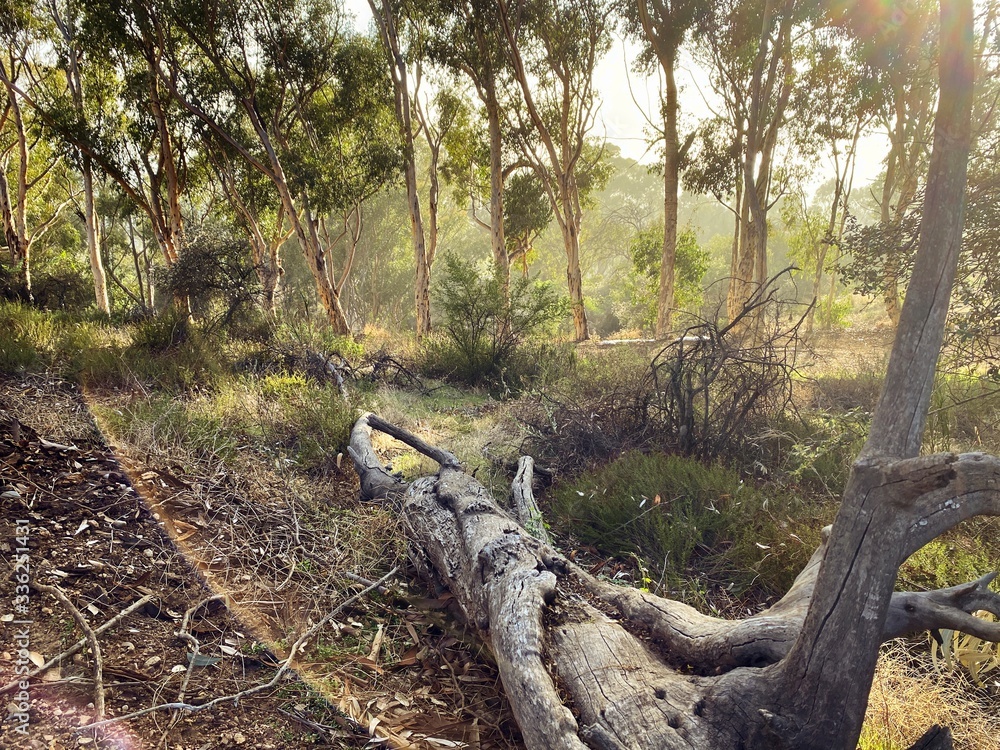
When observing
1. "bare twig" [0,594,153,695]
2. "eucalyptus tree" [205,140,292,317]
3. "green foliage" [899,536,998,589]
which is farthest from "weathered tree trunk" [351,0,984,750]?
"eucalyptus tree" [205,140,292,317]

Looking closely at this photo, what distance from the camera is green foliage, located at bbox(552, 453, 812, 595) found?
11.2 feet

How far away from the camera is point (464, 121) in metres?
18.6

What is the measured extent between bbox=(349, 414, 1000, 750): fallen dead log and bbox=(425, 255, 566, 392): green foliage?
6.14 metres

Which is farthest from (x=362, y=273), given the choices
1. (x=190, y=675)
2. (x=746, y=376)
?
(x=190, y=675)

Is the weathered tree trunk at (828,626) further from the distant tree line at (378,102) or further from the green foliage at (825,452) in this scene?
the distant tree line at (378,102)

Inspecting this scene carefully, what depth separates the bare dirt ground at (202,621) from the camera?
73.9 inches

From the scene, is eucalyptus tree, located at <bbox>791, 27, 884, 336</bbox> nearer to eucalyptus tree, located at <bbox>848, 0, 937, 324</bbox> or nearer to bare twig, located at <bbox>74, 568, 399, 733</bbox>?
eucalyptus tree, located at <bbox>848, 0, 937, 324</bbox>

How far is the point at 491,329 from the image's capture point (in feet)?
35.0

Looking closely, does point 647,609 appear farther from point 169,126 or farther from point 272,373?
point 169,126

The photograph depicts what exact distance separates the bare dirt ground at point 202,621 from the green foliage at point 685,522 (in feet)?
5.06

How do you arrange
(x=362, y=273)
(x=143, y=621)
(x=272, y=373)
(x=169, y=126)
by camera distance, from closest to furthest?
(x=143, y=621)
(x=272, y=373)
(x=169, y=126)
(x=362, y=273)

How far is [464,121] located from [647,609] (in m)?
19.1

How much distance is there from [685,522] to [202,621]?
308 centimetres
